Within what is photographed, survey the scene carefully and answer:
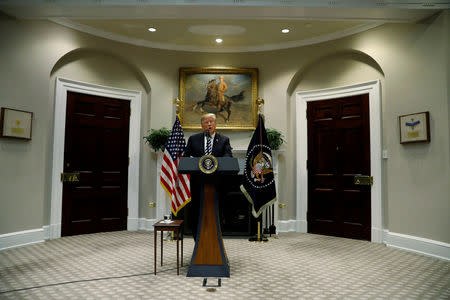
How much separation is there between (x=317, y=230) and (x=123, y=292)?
455 cm

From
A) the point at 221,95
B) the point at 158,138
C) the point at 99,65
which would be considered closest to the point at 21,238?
the point at 158,138

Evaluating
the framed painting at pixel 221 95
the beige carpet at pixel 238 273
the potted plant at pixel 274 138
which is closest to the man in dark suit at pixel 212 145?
the beige carpet at pixel 238 273

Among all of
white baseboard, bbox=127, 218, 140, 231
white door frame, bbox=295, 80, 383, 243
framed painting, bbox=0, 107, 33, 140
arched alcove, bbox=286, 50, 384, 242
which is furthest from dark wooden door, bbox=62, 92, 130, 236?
white door frame, bbox=295, 80, 383, 243

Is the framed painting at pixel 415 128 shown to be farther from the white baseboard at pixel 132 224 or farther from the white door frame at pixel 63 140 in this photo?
the white baseboard at pixel 132 224

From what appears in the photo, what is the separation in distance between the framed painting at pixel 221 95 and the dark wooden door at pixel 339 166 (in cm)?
132

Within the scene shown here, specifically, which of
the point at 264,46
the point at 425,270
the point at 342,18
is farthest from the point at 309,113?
the point at 425,270

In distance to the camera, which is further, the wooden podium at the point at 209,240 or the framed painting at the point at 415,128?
the framed painting at the point at 415,128

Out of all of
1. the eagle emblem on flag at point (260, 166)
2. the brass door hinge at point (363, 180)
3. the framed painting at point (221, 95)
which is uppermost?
the framed painting at point (221, 95)

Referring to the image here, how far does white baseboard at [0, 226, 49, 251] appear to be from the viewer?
502cm

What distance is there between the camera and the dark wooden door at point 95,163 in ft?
20.6

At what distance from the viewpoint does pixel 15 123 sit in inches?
203

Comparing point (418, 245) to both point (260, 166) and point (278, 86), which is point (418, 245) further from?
point (278, 86)

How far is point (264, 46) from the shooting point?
7.25 meters

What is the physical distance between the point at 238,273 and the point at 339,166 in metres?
3.49
